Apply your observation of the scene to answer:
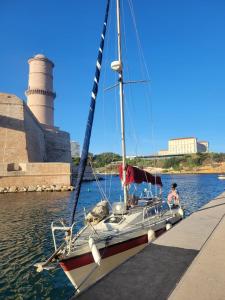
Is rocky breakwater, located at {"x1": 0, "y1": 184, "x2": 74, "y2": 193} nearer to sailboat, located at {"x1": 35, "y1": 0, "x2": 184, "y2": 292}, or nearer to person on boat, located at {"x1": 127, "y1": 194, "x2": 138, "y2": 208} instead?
sailboat, located at {"x1": 35, "y1": 0, "x2": 184, "y2": 292}

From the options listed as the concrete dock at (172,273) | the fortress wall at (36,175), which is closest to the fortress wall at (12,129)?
the fortress wall at (36,175)

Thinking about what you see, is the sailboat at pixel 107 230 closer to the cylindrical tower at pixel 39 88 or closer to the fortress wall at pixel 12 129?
the fortress wall at pixel 12 129

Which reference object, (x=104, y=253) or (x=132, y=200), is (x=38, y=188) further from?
(x=104, y=253)

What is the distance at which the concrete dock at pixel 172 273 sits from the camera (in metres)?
4.43

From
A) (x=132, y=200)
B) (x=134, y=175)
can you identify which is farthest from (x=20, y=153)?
(x=134, y=175)

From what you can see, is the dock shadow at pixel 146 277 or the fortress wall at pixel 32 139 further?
the fortress wall at pixel 32 139

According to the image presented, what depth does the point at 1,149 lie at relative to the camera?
45.1 m

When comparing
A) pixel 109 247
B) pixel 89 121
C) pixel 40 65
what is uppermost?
pixel 40 65

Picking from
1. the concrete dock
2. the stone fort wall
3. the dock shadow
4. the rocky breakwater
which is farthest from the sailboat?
the stone fort wall

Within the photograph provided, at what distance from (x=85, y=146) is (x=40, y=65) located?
70744mm

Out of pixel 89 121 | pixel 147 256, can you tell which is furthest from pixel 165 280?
pixel 89 121

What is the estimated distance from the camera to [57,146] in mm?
68375

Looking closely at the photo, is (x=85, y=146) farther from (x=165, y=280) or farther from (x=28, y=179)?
(x=28, y=179)

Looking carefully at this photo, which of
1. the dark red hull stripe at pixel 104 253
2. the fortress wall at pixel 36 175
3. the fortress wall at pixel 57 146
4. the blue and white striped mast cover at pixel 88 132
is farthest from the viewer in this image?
the fortress wall at pixel 57 146
